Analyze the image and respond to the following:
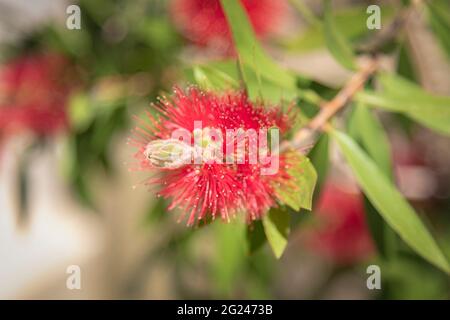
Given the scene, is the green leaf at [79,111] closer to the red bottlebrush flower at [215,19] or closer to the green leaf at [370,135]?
the red bottlebrush flower at [215,19]

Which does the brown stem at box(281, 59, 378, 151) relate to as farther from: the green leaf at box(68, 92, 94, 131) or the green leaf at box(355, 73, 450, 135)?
the green leaf at box(68, 92, 94, 131)

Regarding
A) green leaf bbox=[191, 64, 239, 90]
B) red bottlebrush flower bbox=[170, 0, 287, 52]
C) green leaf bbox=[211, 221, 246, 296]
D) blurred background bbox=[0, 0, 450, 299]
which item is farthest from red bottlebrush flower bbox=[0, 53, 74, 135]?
green leaf bbox=[191, 64, 239, 90]

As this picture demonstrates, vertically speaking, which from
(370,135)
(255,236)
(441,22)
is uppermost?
(441,22)


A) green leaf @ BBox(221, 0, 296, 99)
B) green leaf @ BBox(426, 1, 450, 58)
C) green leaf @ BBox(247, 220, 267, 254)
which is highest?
green leaf @ BBox(426, 1, 450, 58)

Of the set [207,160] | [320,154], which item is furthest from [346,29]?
[207,160]

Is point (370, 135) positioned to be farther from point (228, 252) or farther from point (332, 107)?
point (228, 252)

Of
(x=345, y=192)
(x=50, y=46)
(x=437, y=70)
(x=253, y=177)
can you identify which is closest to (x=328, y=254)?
(x=345, y=192)
